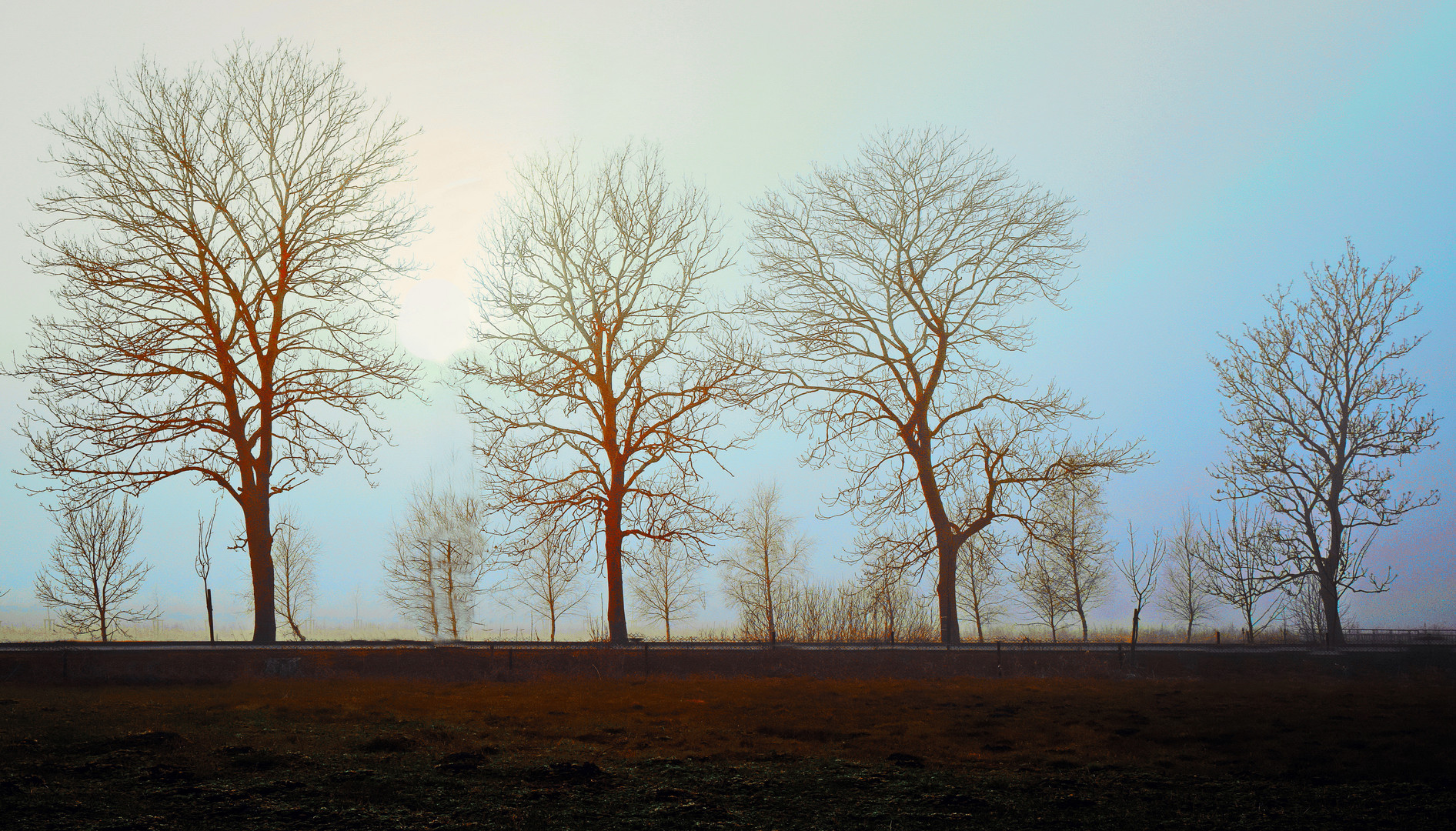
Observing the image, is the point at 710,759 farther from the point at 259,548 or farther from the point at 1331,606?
the point at 1331,606

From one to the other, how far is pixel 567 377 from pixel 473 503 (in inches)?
568

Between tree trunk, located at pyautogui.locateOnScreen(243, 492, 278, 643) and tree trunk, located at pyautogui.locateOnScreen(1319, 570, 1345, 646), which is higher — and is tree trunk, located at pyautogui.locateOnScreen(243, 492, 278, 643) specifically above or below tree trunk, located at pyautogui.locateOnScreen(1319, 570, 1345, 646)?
above

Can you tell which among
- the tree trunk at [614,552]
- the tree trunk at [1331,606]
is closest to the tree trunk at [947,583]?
the tree trunk at [614,552]

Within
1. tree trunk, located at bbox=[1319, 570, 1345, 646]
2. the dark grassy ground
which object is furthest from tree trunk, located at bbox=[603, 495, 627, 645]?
tree trunk, located at bbox=[1319, 570, 1345, 646]

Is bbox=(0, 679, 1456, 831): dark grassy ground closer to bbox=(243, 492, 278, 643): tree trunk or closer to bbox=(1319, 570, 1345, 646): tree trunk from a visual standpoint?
bbox=(243, 492, 278, 643): tree trunk

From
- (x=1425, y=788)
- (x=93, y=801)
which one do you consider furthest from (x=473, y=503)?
(x=1425, y=788)

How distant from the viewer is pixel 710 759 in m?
7.24

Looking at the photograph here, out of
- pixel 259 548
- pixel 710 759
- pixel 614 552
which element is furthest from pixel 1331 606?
pixel 259 548

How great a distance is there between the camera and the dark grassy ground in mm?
5363

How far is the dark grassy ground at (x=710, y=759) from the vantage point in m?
5.36

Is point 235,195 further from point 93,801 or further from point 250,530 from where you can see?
point 93,801

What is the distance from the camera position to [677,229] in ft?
63.8

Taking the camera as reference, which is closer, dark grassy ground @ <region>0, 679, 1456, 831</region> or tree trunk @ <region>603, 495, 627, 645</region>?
dark grassy ground @ <region>0, 679, 1456, 831</region>

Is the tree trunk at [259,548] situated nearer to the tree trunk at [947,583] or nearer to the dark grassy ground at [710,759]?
the dark grassy ground at [710,759]
